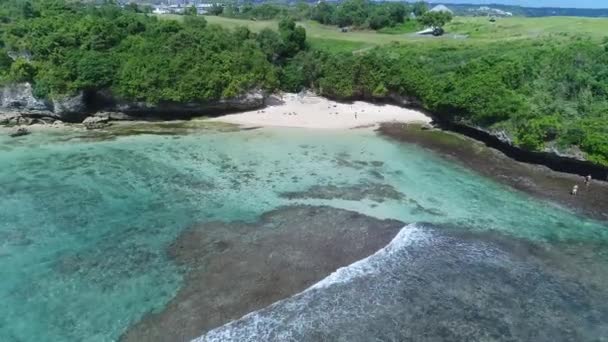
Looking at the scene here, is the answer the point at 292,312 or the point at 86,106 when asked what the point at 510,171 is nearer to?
the point at 292,312

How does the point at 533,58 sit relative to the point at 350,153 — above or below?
above

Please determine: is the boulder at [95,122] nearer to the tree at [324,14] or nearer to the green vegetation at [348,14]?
the green vegetation at [348,14]

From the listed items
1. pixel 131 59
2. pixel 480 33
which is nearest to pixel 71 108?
pixel 131 59

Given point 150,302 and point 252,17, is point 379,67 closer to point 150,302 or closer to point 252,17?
point 150,302

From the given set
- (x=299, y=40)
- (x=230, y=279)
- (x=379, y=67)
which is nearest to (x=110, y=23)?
(x=299, y=40)

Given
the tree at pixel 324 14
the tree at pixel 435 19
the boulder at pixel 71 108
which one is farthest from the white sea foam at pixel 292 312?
the tree at pixel 324 14

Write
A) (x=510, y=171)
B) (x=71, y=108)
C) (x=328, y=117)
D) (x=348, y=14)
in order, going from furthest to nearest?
(x=348, y=14), (x=328, y=117), (x=71, y=108), (x=510, y=171)
